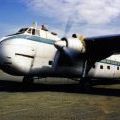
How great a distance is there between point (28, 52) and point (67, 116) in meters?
10.5

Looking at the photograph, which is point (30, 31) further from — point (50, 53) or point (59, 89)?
point (59, 89)

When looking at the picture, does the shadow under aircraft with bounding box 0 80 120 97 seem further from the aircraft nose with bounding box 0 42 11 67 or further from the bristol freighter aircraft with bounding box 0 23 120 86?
the aircraft nose with bounding box 0 42 11 67

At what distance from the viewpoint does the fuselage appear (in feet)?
68.1

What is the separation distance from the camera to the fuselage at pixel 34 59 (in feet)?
68.1

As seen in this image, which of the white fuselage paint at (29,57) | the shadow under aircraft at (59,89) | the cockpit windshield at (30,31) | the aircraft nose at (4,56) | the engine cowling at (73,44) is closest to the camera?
the aircraft nose at (4,56)

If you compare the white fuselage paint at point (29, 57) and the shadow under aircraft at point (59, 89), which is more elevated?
the white fuselage paint at point (29, 57)

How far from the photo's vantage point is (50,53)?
22797 mm

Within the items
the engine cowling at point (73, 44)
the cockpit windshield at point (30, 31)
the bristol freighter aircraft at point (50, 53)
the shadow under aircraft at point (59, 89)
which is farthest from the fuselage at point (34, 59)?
A: the engine cowling at point (73, 44)

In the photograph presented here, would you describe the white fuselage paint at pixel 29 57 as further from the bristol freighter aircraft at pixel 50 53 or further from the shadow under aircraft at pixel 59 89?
the shadow under aircraft at pixel 59 89

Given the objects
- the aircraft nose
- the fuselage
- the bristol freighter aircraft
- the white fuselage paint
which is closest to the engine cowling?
the bristol freighter aircraft

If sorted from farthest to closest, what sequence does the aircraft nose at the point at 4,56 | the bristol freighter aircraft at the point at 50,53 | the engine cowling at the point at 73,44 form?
1. the engine cowling at the point at 73,44
2. the bristol freighter aircraft at the point at 50,53
3. the aircraft nose at the point at 4,56

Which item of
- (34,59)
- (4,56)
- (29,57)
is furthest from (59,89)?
(4,56)

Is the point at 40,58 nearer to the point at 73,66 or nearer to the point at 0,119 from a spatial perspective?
the point at 73,66

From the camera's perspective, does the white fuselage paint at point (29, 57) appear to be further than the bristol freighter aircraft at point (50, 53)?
No
